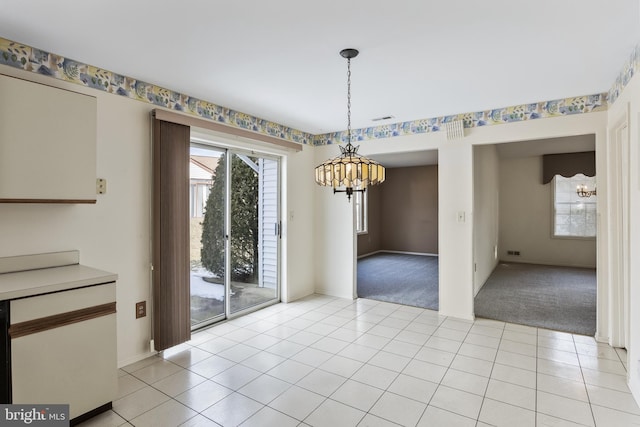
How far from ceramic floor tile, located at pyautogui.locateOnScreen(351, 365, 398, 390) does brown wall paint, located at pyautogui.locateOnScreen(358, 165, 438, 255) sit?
5.92 metres

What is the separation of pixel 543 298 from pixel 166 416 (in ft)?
16.0

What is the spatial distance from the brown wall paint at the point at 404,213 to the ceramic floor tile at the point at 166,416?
6679 mm

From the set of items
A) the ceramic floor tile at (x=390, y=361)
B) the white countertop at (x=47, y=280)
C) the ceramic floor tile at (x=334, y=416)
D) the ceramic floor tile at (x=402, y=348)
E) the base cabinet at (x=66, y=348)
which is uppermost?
the white countertop at (x=47, y=280)

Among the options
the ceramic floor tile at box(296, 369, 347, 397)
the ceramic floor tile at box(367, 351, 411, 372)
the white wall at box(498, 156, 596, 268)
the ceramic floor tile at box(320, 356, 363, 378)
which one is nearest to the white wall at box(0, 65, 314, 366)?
the ceramic floor tile at box(296, 369, 347, 397)

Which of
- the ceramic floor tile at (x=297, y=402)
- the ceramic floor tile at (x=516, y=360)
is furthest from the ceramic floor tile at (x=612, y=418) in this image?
the ceramic floor tile at (x=297, y=402)

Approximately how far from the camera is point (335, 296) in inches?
191

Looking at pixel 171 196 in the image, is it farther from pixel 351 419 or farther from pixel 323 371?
pixel 351 419

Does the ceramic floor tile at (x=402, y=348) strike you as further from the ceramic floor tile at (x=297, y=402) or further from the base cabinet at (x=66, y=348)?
the base cabinet at (x=66, y=348)

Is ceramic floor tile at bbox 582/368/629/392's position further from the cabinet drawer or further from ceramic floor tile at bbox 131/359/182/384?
the cabinet drawer

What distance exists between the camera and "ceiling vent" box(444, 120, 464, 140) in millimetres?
3820

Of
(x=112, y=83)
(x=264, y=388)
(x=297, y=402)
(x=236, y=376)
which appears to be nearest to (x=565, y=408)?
(x=297, y=402)

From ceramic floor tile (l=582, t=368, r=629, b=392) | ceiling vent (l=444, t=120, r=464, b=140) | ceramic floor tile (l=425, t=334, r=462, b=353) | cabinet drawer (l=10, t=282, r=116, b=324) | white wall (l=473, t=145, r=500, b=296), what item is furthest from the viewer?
white wall (l=473, t=145, r=500, b=296)

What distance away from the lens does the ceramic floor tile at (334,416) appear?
201 cm

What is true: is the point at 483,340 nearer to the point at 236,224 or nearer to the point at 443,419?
the point at 443,419
